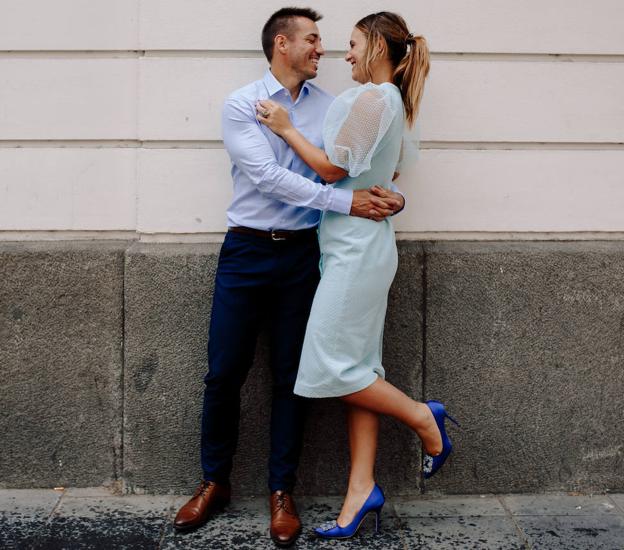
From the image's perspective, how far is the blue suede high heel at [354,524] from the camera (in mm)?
4074

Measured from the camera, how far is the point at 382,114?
3.72m

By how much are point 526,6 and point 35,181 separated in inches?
99.4

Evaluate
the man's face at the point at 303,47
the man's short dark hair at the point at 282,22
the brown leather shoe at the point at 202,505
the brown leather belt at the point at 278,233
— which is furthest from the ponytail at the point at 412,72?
the brown leather shoe at the point at 202,505

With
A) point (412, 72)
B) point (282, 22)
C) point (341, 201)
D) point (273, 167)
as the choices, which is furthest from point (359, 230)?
point (282, 22)

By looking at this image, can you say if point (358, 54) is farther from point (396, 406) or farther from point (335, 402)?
point (335, 402)

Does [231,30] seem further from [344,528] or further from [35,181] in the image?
[344,528]

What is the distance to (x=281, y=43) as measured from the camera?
4.04m

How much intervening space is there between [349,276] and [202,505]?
49.8 inches

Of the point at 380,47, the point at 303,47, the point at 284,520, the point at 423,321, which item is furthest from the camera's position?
the point at 423,321

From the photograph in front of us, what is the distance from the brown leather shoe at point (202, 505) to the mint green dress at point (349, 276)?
0.67 metres

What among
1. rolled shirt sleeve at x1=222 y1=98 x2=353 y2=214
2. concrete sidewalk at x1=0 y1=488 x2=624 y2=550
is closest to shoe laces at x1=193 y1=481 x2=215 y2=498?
concrete sidewalk at x1=0 y1=488 x2=624 y2=550

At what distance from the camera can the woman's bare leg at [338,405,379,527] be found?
4117 mm


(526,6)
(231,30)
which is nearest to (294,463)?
(231,30)

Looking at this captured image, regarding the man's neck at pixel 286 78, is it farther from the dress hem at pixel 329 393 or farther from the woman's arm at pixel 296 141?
the dress hem at pixel 329 393
